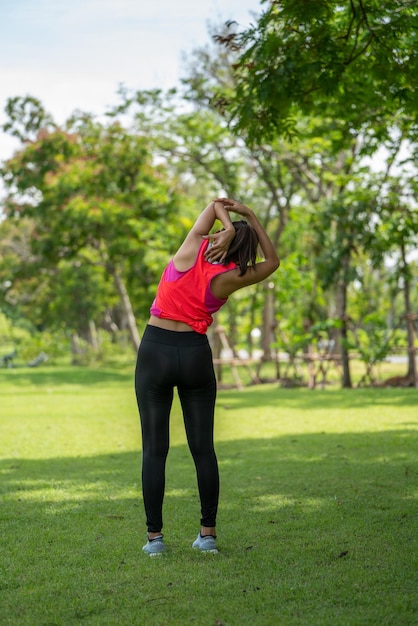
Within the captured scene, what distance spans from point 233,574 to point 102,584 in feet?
2.22

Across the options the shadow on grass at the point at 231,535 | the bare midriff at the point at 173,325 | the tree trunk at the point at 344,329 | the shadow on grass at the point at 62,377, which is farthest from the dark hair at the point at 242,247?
the shadow on grass at the point at 62,377

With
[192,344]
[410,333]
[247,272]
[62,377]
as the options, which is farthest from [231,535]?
[62,377]

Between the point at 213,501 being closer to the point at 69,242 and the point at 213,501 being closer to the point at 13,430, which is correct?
the point at 13,430

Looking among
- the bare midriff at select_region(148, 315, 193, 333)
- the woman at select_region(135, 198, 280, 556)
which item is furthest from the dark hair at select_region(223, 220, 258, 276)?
the bare midriff at select_region(148, 315, 193, 333)

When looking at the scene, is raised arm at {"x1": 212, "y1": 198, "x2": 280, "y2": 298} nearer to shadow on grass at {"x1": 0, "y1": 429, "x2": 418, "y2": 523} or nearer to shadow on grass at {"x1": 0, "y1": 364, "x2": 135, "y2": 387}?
shadow on grass at {"x1": 0, "y1": 429, "x2": 418, "y2": 523}

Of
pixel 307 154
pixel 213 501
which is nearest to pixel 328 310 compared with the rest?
pixel 307 154

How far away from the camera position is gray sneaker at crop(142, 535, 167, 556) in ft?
16.5

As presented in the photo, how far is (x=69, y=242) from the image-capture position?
25.2m

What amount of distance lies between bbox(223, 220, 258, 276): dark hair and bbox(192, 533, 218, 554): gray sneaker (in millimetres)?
1537

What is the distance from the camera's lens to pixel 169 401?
510 cm

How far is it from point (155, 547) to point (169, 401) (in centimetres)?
83

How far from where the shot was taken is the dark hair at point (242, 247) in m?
4.95

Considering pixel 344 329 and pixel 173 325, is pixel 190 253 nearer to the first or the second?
pixel 173 325

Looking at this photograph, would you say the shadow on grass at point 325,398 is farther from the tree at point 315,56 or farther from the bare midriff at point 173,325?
the bare midriff at point 173,325
